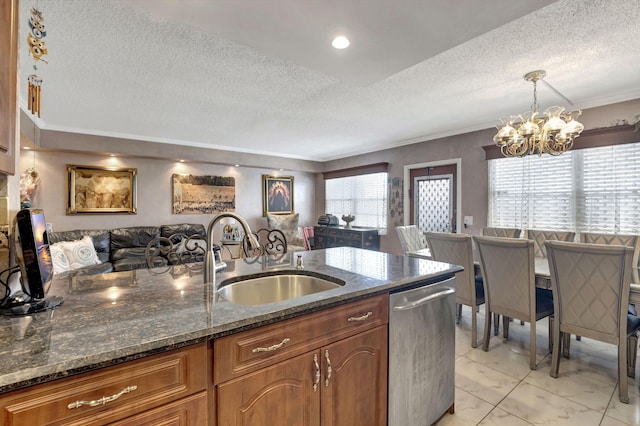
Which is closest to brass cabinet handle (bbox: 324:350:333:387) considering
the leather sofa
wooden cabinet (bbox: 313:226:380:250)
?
the leather sofa

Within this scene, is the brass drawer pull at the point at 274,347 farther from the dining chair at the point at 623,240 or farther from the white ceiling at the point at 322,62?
the dining chair at the point at 623,240

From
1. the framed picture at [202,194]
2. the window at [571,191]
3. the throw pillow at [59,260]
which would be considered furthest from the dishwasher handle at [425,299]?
the framed picture at [202,194]

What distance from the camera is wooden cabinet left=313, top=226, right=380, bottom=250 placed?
19.4 ft

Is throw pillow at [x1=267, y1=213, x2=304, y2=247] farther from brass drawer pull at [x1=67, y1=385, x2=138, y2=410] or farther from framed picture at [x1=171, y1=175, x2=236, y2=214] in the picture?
brass drawer pull at [x1=67, y1=385, x2=138, y2=410]

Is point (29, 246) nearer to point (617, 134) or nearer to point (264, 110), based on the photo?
point (264, 110)

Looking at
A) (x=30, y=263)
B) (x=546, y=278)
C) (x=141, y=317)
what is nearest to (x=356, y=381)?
(x=141, y=317)

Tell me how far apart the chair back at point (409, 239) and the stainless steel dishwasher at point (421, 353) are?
6.94 ft

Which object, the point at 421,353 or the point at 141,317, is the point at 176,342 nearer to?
the point at 141,317

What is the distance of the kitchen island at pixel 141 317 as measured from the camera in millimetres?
787

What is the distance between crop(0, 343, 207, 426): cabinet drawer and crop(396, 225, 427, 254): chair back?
3.29 meters

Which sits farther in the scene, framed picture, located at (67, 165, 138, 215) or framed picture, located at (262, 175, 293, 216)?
framed picture, located at (262, 175, 293, 216)

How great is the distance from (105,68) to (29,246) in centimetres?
226

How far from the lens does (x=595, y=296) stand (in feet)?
6.98

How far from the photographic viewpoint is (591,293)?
7.03 ft
